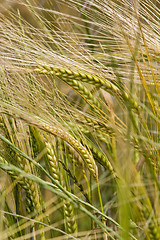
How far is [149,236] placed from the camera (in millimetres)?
414

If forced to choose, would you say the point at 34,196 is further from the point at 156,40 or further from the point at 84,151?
the point at 156,40

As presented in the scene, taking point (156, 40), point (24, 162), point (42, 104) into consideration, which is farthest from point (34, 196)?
point (156, 40)

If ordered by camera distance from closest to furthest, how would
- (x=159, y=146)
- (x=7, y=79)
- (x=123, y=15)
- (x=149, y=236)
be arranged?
(x=149, y=236) → (x=159, y=146) → (x=7, y=79) → (x=123, y=15)

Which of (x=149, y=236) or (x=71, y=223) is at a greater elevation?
(x=149, y=236)

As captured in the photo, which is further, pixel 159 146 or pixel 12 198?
pixel 12 198

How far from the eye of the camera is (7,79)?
24.6 inches

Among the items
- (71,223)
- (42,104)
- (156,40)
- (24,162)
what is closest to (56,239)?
(71,223)

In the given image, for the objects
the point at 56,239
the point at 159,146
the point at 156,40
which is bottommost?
the point at 56,239

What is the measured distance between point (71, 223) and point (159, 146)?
9.7 inches

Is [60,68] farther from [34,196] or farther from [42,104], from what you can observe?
[34,196]

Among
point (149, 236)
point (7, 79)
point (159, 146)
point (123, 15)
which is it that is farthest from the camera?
point (123, 15)

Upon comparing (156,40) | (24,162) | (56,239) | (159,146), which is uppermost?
(156,40)

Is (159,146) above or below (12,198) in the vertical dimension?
above

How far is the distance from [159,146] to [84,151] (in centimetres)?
13
